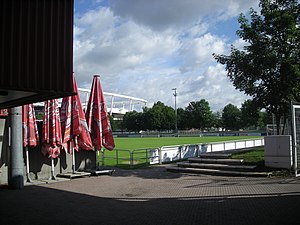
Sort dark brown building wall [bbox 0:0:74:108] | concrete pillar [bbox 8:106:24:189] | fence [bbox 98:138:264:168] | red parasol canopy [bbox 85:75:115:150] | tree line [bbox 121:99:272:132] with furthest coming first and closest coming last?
1. tree line [bbox 121:99:272:132]
2. fence [bbox 98:138:264:168]
3. red parasol canopy [bbox 85:75:115:150]
4. concrete pillar [bbox 8:106:24:189]
5. dark brown building wall [bbox 0:0:74:108]

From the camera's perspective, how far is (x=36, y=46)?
623 centimetres

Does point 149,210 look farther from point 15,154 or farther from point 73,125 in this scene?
point 73,125

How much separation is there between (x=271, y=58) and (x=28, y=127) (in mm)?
10723

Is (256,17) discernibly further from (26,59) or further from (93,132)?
(26,59)

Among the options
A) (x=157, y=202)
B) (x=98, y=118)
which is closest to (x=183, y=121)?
(x=98, y=118)

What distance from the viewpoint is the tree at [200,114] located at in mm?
105375

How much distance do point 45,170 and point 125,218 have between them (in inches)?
288

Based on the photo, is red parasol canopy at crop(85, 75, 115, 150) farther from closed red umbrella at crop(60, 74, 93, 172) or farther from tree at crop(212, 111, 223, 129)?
tree at crop(212, 111, 223, 129)

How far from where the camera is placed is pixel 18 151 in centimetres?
1144

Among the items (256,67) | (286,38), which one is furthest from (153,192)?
(286,38)

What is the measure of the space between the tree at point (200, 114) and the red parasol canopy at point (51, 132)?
94637 millimetres

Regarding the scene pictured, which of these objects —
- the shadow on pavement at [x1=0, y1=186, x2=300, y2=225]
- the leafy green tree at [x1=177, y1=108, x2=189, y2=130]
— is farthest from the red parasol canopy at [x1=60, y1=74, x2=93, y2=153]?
the leafy green tree at [x1=177, y1=108, x2=189, y2=130]

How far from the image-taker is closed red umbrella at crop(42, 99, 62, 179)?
12758 mm

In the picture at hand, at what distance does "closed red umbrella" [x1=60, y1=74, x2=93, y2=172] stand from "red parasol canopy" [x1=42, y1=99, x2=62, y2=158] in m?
0.48
